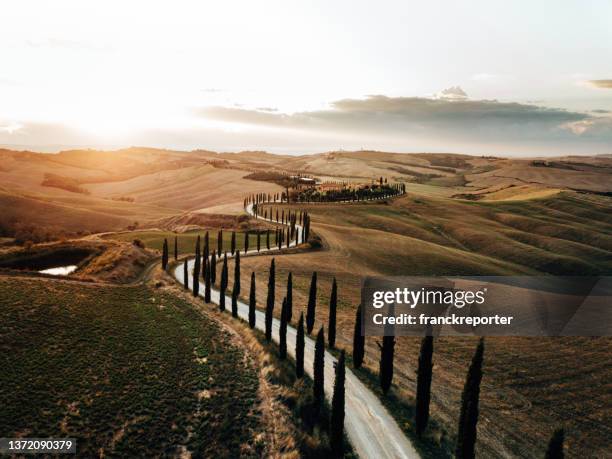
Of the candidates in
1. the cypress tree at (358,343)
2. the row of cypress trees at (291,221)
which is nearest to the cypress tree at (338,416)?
the cypress tree at (358,343)

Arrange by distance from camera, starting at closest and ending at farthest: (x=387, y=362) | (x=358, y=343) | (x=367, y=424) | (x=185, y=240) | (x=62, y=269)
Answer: (x=367, y=424) < (x=387, y=362) < (x=358, y=343) < (x=62, y=269) < (x=185, y=240)

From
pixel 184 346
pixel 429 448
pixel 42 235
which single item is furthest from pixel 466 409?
pixel 42 235

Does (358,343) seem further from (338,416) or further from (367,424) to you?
(338,416)

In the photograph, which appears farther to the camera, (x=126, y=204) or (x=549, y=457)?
(x=126, y=204)

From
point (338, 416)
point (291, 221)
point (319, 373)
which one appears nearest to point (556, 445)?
point (338, 416)

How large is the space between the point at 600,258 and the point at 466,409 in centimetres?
10037

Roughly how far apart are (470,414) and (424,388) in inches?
167

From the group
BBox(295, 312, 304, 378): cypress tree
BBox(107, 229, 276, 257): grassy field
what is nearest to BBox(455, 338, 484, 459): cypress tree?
BBox(295, 312, 304, 378): cypress tree

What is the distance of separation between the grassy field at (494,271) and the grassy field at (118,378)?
13.8 m

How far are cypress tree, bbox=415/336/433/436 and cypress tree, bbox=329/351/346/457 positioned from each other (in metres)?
5.87

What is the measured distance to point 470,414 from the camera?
2477 centimetres

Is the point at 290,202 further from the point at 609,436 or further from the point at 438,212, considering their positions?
the point at 609,436

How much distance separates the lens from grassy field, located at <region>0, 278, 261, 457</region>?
85.2ft

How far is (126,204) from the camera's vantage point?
173625mm
